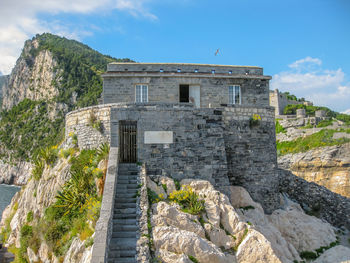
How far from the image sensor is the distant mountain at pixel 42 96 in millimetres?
80438

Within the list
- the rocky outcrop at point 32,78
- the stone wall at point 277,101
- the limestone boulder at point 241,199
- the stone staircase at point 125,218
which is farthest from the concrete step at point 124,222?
the rocky outcrop at point 32,78

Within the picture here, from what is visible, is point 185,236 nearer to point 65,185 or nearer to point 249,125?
point 65,185

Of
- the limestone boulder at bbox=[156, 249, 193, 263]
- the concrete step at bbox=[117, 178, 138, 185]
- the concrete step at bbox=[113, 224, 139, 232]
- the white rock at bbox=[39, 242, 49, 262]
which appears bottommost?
the white rock at bbox=[39, 242, 49, 262]

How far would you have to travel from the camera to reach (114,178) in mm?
10070

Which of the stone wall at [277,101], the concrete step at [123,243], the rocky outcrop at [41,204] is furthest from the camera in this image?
the stone wall at [277,101]

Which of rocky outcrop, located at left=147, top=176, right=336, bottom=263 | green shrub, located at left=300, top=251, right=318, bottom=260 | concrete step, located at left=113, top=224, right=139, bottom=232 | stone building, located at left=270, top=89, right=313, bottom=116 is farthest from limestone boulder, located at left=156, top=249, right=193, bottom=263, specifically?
stone building, located at left=270, top=89, right=313, bottom=116

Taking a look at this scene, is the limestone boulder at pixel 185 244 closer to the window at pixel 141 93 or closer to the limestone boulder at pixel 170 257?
the limestone boulder at pixel 170 257

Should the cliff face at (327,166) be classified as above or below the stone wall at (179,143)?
below

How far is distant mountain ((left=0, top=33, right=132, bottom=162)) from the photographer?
80438 mm

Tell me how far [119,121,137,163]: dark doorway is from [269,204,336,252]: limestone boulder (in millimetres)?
7210

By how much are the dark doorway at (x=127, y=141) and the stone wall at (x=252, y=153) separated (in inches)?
167

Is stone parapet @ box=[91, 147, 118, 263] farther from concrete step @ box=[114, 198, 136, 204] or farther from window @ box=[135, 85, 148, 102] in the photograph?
window @ box=[135, 85, 148, 102]

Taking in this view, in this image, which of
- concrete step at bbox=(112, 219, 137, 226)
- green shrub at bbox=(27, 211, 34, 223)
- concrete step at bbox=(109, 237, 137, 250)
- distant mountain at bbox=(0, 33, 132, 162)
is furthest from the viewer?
distant mountain at bbox=(0, 33, 132, 162)

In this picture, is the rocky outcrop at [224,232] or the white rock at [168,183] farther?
the white rock at [168,183]
